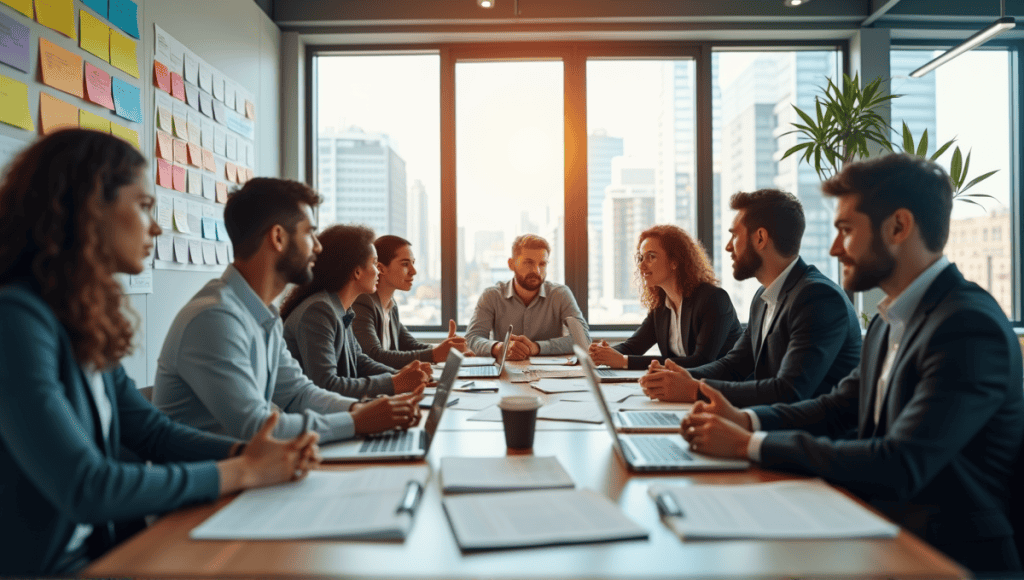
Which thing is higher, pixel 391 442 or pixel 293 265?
pixel 293 265

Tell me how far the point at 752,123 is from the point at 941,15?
142 cm

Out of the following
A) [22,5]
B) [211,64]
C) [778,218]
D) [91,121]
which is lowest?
[778,218]

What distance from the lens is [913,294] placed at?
1366 mm

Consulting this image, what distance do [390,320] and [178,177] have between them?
1.27 meters

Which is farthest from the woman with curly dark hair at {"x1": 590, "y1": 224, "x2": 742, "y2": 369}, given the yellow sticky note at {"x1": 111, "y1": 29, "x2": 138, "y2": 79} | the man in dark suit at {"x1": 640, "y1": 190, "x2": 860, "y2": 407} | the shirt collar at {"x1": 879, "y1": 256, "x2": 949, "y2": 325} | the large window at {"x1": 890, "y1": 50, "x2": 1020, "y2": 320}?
the large window at {"x1": 890, "y1": 50, "x2": 1020, "y2": 320}

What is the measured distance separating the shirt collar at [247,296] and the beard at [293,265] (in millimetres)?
105

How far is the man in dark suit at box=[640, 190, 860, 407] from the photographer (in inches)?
77.7

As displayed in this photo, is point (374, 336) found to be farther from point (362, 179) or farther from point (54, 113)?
point (362, 179)

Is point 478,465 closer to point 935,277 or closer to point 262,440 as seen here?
point 262,440

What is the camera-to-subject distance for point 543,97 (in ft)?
15.6

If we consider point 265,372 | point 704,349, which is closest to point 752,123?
point 704,349

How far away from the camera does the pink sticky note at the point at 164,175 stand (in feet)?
9.79

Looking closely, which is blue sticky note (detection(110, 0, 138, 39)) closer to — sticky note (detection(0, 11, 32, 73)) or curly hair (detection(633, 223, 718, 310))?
sticky note (detection(0, 11, 32, 73))

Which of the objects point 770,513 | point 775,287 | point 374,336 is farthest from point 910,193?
point 374,336
